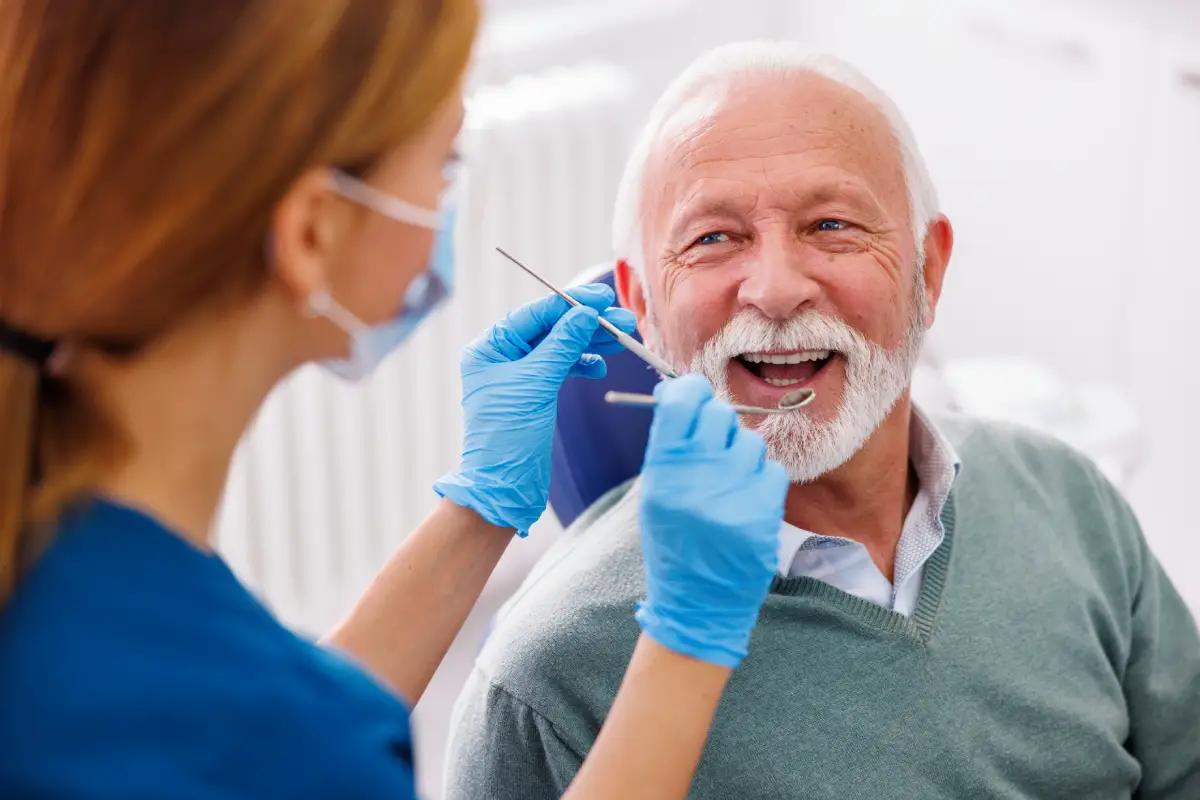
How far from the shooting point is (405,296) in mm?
1070

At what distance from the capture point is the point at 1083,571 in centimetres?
159

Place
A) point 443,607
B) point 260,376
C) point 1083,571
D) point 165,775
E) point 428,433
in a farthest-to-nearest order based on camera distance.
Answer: point 428,433 → point 1083,571 → point 443,607 → point 260,376 → point 165,775

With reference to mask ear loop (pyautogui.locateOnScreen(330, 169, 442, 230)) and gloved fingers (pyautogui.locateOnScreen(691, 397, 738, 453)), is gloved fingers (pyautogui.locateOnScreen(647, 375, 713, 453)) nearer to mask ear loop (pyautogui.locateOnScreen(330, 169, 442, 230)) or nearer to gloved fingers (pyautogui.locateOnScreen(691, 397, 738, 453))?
gloved fingers (pyautogui.locateOnScreen(691, 397, 738, 453))

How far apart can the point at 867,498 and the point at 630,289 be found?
35 cm

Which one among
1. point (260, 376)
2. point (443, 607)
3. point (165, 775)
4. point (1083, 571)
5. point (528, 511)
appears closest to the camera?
point (165, 775)

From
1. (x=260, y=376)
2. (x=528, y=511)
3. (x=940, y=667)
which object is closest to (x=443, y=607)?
(x=528, y=511)

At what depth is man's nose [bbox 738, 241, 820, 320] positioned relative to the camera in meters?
1.44

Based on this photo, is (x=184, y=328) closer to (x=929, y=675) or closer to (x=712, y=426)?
(x=712, y=426)

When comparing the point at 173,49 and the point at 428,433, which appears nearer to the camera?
the point at 173,49

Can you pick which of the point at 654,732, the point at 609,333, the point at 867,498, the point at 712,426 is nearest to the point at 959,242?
the point at 867,498

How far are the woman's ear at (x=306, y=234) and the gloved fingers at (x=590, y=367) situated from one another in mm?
540

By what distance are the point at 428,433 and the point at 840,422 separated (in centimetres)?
151

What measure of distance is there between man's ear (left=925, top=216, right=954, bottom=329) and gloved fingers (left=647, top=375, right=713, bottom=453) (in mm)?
475

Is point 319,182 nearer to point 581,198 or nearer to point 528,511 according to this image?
point 528,511
